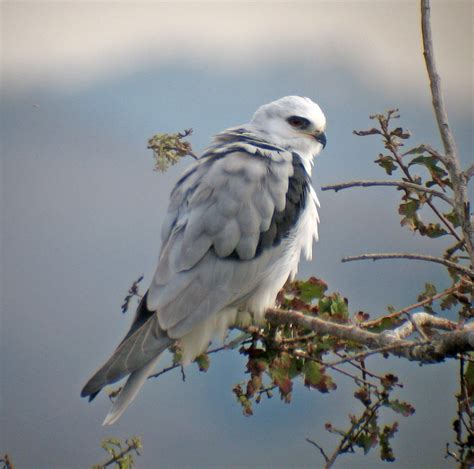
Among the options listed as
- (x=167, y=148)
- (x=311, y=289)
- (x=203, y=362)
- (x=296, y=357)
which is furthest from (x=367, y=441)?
(x=167, y=148)

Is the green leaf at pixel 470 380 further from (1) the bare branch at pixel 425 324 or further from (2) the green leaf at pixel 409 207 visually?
(2) the green leaf at pixel 409 207

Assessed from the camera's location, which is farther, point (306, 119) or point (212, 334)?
point (306, 119)

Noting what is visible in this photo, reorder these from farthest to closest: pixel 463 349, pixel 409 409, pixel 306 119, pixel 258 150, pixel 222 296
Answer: pixel 306 119
pixel 258 150
pixel 222 296
pixel 409 409
pixel 463 349

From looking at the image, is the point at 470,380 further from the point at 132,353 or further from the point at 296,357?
the point at 132,353

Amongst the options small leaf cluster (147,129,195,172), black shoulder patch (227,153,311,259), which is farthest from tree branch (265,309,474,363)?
small leaf cluster (147,129,195,172)

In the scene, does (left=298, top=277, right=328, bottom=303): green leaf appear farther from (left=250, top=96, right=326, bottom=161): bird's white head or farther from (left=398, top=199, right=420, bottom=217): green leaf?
(left=250, top=96, right=326, bottom=161): bird's white head

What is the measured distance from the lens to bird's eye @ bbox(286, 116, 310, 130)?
323 cm

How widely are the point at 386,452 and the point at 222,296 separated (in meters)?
0.86

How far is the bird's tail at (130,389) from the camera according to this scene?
7.61 ft

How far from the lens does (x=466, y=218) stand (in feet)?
5.48

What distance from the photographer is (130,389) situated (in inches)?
92.6

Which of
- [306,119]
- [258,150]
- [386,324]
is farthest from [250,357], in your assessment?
[306,119]

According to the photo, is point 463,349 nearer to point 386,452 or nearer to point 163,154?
point 386,452

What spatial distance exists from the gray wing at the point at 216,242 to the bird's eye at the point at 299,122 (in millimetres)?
585
